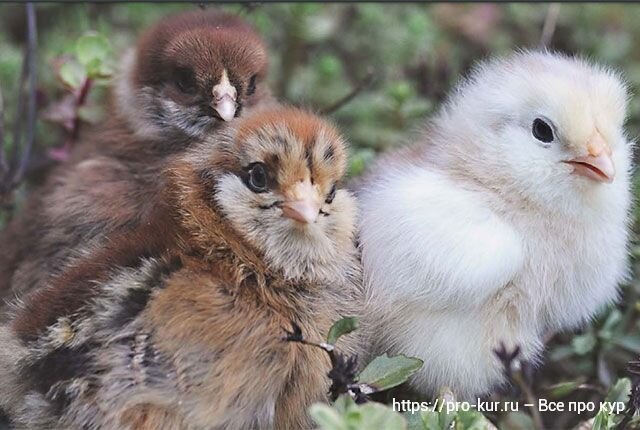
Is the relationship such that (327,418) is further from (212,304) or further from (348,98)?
(348,98)

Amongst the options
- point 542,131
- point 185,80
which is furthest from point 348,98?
point 542,131

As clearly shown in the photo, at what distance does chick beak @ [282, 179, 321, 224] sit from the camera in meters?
1.66

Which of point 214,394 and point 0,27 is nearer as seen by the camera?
point 214,394

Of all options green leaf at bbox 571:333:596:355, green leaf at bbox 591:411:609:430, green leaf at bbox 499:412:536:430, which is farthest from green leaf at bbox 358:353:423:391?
green leaf at bbox 571:333:596:355

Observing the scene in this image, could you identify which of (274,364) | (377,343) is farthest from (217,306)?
(377,343)

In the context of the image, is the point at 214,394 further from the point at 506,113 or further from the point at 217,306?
the point at 506,113

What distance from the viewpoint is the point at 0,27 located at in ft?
11.1

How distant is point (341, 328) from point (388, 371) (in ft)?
0.39

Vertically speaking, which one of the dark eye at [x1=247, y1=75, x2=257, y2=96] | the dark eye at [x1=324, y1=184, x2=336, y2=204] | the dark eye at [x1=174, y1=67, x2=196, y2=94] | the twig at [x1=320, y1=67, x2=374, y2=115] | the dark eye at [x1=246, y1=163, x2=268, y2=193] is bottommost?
the dark eye at [x1=246, y1=163, x2=268, y2=193]

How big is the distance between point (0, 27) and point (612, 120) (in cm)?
228

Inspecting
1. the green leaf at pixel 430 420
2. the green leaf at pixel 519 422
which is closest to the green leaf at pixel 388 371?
the green leaf at pixel 430 420

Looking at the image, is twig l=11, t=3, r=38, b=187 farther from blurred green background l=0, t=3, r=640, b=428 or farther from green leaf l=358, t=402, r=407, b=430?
green leaf l=358, t=402, r=407, b=430

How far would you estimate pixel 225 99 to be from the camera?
2.02 metres

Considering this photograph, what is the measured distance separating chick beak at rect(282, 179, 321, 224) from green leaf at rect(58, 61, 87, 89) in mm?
1081
